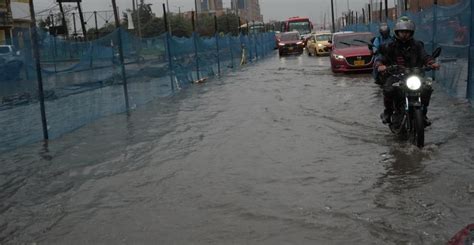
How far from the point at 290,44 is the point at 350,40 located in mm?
20225

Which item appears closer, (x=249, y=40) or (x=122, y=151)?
(x=122, y=151)

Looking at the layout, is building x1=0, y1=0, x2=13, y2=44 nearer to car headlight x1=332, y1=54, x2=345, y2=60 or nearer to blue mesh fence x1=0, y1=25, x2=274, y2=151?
blue mesh fence x1=0, y1=25, x2=274, y2=151

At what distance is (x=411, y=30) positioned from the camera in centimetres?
777

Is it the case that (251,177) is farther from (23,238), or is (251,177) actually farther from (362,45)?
(362,45)

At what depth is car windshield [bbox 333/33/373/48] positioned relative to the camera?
70.6 feet

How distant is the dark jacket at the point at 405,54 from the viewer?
7.93 m

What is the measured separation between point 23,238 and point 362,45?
17.9 m

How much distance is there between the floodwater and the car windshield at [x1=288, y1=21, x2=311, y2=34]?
156 ft

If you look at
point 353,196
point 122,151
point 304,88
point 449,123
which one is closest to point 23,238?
point 353,196

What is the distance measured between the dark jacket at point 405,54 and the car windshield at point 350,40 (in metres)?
13.5

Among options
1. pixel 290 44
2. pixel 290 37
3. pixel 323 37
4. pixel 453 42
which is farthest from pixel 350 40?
pixel 290 37

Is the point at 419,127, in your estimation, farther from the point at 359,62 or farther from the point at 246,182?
the point at 359,62

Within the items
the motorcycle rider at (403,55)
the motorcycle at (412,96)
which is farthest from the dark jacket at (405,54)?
the motorcycle at (412,96)

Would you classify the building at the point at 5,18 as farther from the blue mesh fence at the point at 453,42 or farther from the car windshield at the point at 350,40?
the blue mesh fence at the point at 453,42
